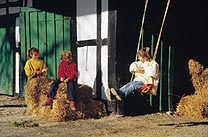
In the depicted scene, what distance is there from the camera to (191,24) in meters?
11.0

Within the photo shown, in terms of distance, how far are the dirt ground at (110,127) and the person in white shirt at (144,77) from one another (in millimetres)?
665

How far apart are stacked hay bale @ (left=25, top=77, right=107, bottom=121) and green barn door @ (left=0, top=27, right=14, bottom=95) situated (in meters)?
3.61

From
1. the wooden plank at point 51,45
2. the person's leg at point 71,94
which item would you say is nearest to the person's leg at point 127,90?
the person's leg at point 71,94

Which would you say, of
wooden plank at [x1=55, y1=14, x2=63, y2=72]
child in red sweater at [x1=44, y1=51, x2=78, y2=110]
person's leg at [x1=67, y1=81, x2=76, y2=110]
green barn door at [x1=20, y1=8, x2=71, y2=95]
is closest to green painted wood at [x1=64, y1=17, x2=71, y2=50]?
green barn door at [x1=20, y1=8, x2=71, y2=95]

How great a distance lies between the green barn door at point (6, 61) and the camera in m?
14.3

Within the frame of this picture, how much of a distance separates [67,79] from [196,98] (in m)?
2.72

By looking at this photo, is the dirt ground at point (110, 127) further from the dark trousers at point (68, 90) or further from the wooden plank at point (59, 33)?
the wooden plank at point (59, 33)

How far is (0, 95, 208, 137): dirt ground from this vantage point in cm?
811

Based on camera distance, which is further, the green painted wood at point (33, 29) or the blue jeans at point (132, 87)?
the green painted wood at point (33, 29)

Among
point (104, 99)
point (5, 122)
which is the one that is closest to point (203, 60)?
point (104, 99)

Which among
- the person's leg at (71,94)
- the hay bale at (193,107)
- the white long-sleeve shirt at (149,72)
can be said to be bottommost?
the hay bale at (193,107)

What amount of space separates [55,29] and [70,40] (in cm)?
79

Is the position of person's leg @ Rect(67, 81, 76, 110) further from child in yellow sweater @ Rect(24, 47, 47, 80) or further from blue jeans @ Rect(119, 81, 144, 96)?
child in yellow sweater @ Rect(24, 47, 47, 80)

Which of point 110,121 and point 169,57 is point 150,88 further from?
point 169,57
